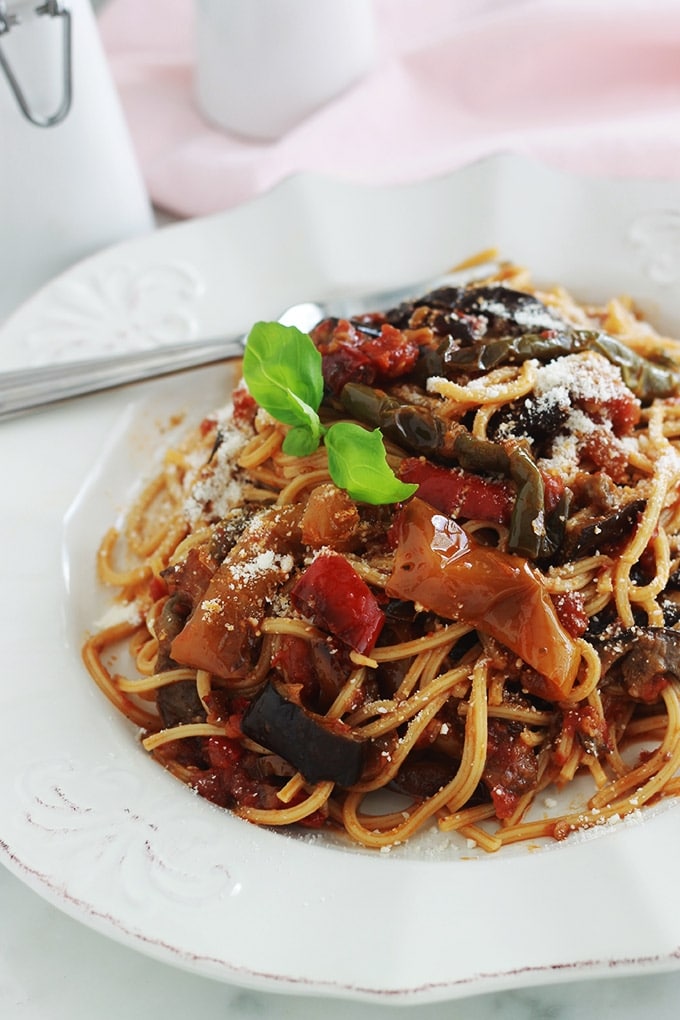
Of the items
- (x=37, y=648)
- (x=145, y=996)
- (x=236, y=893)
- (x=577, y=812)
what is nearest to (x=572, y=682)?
(x=577, y=812)

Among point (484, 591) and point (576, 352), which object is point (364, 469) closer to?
point (484, 591)

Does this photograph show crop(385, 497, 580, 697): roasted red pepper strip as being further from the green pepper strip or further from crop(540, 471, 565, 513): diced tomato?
the green pepper strip

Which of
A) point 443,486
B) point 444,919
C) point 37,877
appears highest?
point 443,486

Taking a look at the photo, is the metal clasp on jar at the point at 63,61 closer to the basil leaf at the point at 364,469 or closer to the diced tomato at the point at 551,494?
the basil leaf at the point at 364,469

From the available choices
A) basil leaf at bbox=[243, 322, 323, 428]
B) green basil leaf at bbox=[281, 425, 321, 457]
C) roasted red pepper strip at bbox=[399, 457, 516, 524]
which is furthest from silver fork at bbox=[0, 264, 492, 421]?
roasted red pepper strip at bbox=[399, 457, 516, 524]

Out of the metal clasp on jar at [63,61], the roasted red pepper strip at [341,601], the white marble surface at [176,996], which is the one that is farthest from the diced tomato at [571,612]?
the metal clasp on jar at [63,61]

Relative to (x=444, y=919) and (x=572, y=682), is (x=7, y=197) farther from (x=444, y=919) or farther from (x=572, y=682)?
(x=444, y=919)

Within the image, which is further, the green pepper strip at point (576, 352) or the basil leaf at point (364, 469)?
the green pepper strip at point (576, 352)
